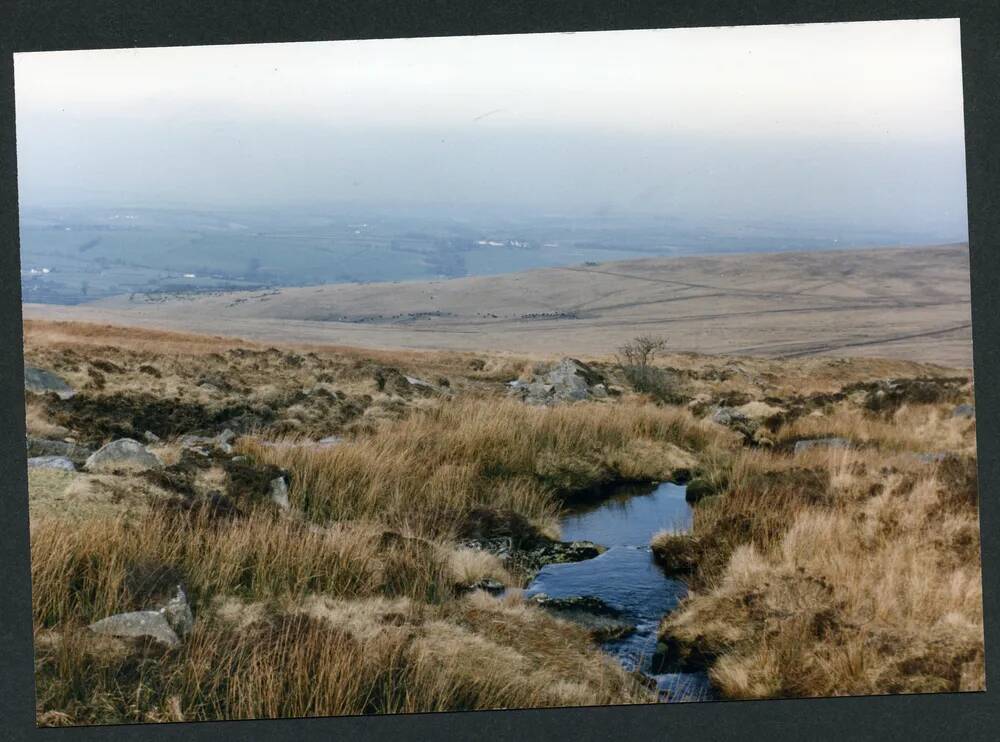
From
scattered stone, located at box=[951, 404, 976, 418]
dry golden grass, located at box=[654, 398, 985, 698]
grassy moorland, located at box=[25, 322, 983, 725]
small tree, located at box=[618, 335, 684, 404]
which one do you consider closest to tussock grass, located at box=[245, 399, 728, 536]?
grassy moorland, located at box=[25, 322, 983, 725]

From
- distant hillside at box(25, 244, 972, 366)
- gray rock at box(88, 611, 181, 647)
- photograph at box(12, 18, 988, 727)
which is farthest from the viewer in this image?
distant hillside at box(25, 244, 972, 366)

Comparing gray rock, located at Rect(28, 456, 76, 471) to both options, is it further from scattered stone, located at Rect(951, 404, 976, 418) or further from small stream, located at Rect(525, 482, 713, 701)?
scattered stone, located at Rect(951, 404, 976, 418)

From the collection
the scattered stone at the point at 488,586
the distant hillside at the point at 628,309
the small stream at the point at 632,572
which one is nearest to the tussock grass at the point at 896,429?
the distant hillside at the point at 628,309

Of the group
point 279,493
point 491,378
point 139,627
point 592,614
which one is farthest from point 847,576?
point 139,627

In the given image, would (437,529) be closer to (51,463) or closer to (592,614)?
(592,614)

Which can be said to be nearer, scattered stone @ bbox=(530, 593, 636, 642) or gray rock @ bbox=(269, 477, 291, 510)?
scattered stone @ bbox=(530, 593, 636, 642)

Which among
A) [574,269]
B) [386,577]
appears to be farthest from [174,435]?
[574,269]
